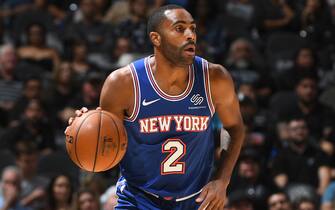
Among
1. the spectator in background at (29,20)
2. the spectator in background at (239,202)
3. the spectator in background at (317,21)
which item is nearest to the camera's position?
the spectator in background at (239,202)

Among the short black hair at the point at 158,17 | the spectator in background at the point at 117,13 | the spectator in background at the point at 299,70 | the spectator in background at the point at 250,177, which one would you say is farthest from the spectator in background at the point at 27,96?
the short black hair at the point at 158,17

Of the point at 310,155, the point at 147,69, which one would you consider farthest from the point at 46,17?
the point at 147,69

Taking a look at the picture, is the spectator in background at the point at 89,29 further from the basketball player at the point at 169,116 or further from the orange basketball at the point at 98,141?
the orange basketball at the point at 98,141

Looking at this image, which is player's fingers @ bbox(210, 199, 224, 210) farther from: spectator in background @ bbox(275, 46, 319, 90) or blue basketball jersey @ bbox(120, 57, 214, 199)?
spectator in background @ bbox(275, 46, 319, 90)

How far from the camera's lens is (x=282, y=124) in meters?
9.52

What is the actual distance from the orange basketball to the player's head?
20.8 inches

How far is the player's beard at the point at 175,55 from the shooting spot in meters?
4.89

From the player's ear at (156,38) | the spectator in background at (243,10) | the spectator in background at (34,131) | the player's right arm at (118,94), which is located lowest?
the spectator in background at (34,131)

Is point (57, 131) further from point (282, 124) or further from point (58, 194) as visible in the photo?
point (282, 124)

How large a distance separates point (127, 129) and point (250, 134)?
4254mm

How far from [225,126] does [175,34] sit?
0.74 metres

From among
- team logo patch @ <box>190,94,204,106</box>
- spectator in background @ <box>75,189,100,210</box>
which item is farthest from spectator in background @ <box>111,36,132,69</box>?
team logo patch @ <box>190,94,204,106</box>

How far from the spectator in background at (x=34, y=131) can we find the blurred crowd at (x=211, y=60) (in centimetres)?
1

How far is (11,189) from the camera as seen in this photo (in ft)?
27.4
